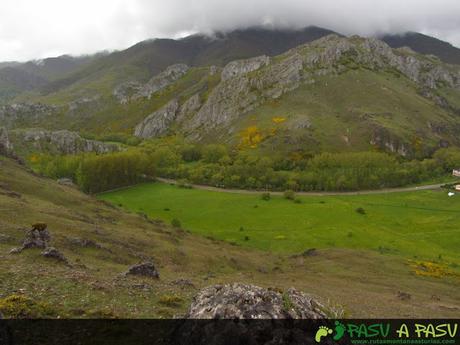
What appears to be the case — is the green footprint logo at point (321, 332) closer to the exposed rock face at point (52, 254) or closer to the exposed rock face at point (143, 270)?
the exposed rock face at point (143, 270)

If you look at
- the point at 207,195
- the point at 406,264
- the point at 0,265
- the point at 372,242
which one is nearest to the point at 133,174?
the point at 207,195

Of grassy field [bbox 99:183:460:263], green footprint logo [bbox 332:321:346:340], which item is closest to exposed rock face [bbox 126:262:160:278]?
green footprint logo [bbox 332:321:346:340]

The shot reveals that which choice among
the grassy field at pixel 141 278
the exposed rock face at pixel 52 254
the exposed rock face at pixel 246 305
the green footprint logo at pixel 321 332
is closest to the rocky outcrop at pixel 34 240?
the grassy field at pixel 141 278

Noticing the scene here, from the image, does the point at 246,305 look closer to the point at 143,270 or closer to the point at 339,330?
the point at 339,330

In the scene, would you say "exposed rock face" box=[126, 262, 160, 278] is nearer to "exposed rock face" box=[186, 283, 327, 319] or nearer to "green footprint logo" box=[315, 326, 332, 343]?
"exposed rock face" box=[186, 283, 327, 319]

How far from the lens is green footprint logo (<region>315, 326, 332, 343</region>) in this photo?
22031 millimetres

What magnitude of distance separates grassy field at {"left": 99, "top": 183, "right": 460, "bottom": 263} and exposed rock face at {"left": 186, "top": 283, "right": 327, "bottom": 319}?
83681 mm

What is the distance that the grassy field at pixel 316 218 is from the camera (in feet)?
376

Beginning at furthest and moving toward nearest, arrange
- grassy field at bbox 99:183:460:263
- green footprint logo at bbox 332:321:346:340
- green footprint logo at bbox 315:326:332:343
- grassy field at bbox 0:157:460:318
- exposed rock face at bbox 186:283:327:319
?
grassy field at bbox 99:183:460:263, grassy field at bbox 0:157:460:318, green footprint logo at bbox 332:321:346:340, exposed rock face at bbox 186:283:327:319, green footprint logo at bbox 315:326:332:343

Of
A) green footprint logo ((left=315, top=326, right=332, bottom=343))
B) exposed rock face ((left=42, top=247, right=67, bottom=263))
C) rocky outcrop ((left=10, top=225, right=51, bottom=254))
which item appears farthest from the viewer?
rocky outcrop ((left=10, top=225, right=51, bottom=254))

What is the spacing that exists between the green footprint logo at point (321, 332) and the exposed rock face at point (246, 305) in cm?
102

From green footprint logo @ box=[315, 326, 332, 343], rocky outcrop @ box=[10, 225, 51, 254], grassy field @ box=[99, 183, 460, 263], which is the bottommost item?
grassy field @ box=[99, 183, 460, 263]

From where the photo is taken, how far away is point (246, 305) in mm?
22641

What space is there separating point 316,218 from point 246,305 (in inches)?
4809
